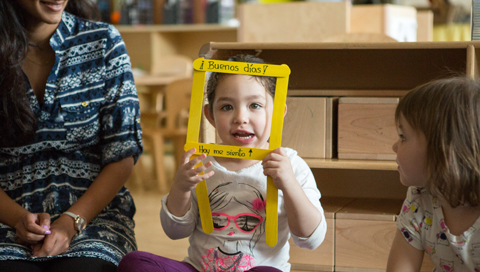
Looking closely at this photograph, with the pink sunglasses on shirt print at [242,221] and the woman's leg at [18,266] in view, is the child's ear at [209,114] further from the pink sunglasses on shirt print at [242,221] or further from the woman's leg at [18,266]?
the woman's leg at [18,266]

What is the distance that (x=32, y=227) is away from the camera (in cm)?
112

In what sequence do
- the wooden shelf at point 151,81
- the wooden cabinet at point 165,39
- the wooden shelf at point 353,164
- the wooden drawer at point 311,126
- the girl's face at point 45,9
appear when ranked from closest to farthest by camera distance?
the girl's face at point 45,9 < the wooden shelf at point 353,164 < the wooden drawer at point 311,126 < the wooden shelf at point 151,81 < the wooden cabinet at point 165,39

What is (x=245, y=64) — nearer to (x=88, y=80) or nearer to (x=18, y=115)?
(x=88, y=80)

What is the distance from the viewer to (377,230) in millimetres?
1443

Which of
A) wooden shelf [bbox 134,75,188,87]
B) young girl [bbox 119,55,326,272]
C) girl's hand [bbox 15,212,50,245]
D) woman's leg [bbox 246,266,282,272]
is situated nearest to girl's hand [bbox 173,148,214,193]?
young girl [bbox 119,55,326,272]

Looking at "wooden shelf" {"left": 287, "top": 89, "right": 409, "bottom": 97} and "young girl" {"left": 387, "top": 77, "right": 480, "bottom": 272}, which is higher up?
"wooden shelf" {"left": 287, "top": 89, "right": 409, "bottom": 97}

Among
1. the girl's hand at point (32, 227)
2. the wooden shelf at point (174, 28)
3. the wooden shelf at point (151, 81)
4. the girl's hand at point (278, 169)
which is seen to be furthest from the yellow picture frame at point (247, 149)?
the wooden shelf at point (174, 28)

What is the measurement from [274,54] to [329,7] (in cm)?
92

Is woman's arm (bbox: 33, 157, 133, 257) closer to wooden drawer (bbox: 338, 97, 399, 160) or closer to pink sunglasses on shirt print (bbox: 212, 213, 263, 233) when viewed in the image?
pink sunglasses on shirt print (bbox: 212, 213, 263, 233)

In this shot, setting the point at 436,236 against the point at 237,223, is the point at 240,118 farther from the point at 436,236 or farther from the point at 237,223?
the point at 436,236

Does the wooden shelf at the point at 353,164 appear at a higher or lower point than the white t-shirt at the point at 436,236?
higher

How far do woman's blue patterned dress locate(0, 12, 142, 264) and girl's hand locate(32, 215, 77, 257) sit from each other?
50 millimetres

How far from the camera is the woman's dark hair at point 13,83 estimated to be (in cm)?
119

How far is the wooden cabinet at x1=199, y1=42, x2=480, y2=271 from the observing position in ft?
4.53
